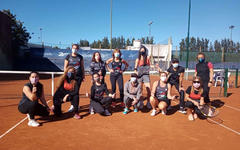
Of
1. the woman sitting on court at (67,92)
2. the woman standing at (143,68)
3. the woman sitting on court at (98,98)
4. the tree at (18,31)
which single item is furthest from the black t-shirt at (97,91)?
the tree at (18,31)

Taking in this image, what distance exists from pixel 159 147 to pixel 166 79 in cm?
259

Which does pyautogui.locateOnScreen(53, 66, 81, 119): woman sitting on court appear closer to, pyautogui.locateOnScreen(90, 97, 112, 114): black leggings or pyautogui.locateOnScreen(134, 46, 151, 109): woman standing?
pyautogui.locateOnScreen(90, 97, 112, 114): black leggings

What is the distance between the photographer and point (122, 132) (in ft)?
13.9

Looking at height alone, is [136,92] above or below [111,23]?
below

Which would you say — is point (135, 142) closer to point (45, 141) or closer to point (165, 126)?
point (165, 126)

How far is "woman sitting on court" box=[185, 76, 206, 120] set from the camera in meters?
5.19

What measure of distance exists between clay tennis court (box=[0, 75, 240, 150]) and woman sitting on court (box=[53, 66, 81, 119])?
0.33 m

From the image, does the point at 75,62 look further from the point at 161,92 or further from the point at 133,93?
the point at 161,92

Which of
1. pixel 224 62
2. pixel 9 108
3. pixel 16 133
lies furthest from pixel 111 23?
pixel 16 133

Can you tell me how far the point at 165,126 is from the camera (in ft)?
15.4

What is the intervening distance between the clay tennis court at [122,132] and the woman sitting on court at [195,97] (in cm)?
32

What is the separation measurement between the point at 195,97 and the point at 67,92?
3.80 m

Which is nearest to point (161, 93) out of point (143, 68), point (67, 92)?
point (143, 68)

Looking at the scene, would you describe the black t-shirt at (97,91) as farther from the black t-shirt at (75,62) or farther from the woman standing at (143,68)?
the woman standing at (143,68)
